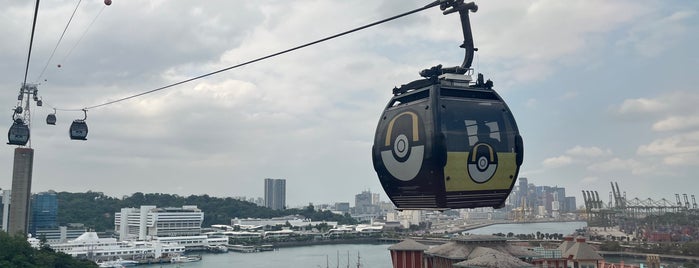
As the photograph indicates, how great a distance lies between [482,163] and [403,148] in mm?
332

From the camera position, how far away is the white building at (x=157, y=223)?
44.0m

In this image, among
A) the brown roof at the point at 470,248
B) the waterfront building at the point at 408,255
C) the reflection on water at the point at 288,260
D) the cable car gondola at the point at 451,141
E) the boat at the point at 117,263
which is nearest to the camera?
the cable car gondola at the point at 451,141

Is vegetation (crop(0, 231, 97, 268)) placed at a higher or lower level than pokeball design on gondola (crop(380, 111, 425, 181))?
lower

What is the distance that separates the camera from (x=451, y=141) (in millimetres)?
2068

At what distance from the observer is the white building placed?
44.0 meters

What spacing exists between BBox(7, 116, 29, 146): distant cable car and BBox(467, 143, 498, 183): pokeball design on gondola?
27.2 feet

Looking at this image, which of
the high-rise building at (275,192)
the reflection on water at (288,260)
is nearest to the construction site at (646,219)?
the reflection on water at (288,260)

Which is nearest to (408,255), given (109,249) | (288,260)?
(288,260)

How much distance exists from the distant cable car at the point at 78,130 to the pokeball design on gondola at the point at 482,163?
673 centimetres

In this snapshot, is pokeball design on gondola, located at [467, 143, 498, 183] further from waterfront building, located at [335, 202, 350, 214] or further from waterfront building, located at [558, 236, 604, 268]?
waterfront building, located at [335, 202, 350, 214]

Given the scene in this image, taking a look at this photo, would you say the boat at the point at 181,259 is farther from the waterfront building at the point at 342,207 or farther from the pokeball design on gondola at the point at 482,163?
the waterfront building at the point at 342,207

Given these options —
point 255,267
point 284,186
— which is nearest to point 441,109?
point 255,267

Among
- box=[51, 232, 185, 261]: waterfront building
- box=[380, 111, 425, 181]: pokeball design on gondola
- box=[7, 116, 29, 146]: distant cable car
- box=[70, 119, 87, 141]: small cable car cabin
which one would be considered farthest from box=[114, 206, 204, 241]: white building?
box=[380, 111, 425, 181]: pokeball design on gondola

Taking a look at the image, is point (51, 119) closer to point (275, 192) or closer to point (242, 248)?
point (242, 248)
